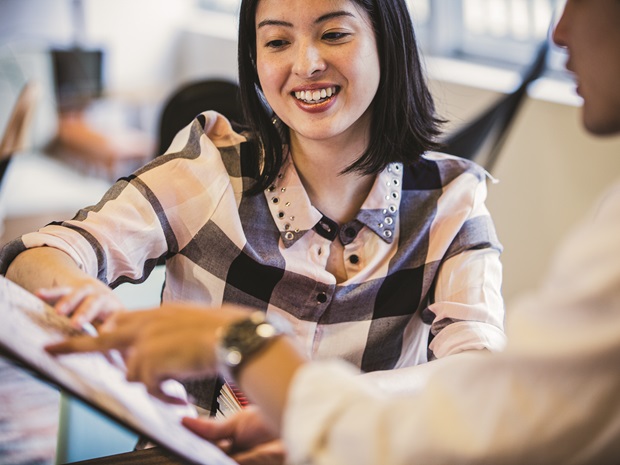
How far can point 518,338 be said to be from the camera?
617 mm

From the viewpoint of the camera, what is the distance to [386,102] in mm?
1364

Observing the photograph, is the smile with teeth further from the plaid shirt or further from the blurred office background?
the blurred office background

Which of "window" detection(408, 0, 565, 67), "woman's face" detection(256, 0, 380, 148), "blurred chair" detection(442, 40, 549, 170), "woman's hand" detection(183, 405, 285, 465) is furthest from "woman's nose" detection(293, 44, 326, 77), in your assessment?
"window" detection(408, 0, 565, 67)

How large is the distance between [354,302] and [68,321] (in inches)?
21.4

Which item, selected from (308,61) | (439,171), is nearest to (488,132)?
(439,171)

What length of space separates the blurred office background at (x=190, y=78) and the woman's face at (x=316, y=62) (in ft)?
0.82

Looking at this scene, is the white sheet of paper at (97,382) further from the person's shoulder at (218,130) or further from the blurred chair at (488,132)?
the blurred chair at (488,132)

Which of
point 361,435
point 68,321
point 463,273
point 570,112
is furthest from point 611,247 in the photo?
point 570,112

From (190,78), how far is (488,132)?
4110mm

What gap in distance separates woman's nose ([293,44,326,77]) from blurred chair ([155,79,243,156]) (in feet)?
2.70

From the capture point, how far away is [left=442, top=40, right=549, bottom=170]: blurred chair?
2379 millimetres

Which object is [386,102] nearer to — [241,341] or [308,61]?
[308,61]

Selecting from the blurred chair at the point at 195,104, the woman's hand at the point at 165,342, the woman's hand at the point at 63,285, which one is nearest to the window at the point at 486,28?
the blurred chair at the point at 195,104

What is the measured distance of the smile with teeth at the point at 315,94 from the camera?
4.16 feet
